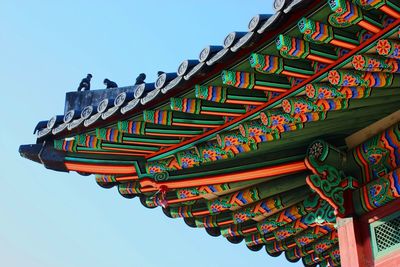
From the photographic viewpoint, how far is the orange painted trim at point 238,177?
7.95 m

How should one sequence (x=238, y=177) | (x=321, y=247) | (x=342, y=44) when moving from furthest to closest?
(x=321, y=247), (x=238, y=177), (x=342, y=44)

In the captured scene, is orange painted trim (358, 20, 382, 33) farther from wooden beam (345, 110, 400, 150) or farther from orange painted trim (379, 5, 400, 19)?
wooden beam (345, 110, 400, 150)

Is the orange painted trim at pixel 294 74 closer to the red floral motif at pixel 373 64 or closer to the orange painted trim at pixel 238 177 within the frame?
the red floral motif at pixel 373 64

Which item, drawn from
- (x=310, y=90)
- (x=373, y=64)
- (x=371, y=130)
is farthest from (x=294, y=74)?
(x=371, y=130)

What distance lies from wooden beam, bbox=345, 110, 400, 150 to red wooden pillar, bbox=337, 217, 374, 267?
72 centimetres

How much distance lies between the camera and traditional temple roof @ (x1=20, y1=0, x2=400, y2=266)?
245 inches

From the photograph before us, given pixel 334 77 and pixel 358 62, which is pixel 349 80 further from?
pixel 358 62

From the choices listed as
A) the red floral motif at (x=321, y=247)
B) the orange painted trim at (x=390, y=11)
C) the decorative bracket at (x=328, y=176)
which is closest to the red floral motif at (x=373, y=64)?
the orange painted trim at (x=390, y=11)

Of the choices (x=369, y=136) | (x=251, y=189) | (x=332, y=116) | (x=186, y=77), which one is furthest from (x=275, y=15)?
(x=251, y=189)

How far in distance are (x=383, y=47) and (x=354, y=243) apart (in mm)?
2241

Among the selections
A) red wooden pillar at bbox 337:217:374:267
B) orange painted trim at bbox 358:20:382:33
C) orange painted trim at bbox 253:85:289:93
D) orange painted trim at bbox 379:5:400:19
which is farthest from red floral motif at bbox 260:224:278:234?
orange painted trim at bbox 379:5:400:19

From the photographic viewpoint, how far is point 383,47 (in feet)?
19.8

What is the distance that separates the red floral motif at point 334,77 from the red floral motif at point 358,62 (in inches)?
7.9

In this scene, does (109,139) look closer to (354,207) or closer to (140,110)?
(140,110)
